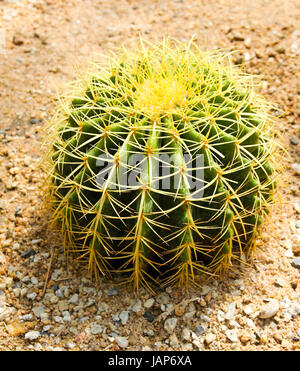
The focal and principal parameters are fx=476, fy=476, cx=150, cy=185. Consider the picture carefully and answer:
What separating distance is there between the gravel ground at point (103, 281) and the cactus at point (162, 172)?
17cm

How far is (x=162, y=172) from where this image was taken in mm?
2359

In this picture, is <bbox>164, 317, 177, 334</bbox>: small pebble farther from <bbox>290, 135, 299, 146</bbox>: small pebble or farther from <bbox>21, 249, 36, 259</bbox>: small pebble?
<bbox>290, 135, 299, 146</bbox>: small pebble

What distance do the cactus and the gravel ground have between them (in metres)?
0.17

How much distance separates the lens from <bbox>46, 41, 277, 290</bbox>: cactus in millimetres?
2367

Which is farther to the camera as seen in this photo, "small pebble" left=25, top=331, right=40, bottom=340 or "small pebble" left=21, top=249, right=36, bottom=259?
"small pebble" left=21, top=249, right=36, bottom=259

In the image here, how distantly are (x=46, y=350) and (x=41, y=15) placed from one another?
3811 millimetres

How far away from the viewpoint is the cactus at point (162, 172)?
237 centimetres

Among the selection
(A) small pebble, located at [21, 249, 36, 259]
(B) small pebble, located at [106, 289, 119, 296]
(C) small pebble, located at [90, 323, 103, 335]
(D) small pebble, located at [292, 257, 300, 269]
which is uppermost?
(D) small pebble, located at [292, 257, 300, 269]

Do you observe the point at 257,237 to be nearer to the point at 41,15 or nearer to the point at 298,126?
the point at 298,126

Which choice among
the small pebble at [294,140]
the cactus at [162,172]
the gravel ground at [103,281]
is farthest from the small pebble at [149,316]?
the small pebble at [294,140]

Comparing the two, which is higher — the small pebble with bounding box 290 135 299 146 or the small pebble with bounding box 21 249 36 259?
the small pebble with bounding box 290 135 299 146

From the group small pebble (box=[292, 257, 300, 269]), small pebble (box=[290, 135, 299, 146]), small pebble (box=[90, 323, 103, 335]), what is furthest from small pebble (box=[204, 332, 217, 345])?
small pebble (box=[290, 135, 299, 146])

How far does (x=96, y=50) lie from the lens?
15.6ft

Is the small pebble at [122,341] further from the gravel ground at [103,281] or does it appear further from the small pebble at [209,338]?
the small pebble at [209,338]
